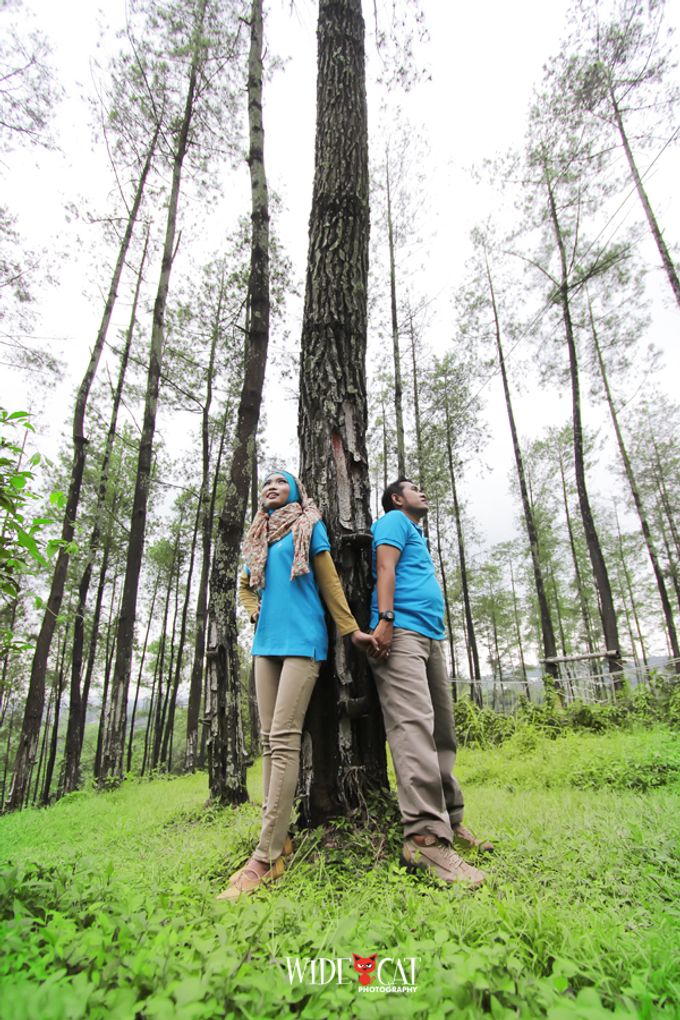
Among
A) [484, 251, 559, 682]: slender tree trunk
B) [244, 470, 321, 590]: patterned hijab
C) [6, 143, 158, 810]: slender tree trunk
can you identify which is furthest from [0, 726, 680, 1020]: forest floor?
[484, 251, 559, 682]: slender tree trunk

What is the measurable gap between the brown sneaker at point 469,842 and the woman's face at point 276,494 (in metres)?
2.03

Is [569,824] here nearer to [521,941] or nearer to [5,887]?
[521,941]

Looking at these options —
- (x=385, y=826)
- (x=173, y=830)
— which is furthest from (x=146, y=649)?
(x=385, y=826)

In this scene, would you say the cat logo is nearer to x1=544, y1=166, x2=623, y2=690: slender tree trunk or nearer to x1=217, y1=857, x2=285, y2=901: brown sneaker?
x1=217, y1=857, x2=285, y2=901: brown sneaker

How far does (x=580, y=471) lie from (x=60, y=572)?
11975mm

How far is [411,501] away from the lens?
3014 mm

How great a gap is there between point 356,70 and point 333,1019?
529 cm

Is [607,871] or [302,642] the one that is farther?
[302,642]

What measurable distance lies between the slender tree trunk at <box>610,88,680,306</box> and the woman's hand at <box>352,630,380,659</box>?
1128cm

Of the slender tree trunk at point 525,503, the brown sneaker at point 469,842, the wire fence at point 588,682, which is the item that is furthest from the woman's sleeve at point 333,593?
the slender tree trunk at point 525,503

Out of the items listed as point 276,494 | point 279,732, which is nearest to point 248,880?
point 279,732

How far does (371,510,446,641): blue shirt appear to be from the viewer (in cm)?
259

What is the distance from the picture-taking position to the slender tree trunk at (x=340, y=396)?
2.47 m

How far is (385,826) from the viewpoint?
7.62 feet
